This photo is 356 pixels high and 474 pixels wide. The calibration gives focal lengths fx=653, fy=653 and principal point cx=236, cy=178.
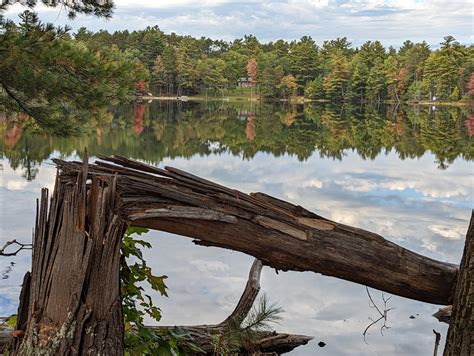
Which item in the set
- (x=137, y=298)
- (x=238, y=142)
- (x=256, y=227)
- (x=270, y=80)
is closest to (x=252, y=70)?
(x=270, y=80)

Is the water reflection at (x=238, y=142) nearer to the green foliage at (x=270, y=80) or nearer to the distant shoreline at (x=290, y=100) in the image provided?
the distant shoreline at (x=290, y=100)

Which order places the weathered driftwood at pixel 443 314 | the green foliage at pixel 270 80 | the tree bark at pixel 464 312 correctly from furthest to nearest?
the green foliage at pixel 270 80 → the weathered driftwood at pixel 443 314 → the tree bark at pixel 464 312

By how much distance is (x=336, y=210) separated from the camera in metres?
Answer: 13.4

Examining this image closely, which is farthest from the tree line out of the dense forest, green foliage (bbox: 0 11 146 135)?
green foliage (bbox: 0 11 146 135)

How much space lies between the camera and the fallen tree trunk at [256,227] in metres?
2.42

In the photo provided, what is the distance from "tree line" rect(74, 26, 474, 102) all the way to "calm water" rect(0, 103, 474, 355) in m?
35.4

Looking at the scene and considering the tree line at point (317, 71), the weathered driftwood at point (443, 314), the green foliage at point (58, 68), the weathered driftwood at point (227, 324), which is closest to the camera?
the weathered driftwood at point (227, 324)

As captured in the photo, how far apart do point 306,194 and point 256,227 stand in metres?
12.9

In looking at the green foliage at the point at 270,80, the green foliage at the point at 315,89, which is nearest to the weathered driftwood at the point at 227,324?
the green foliage at the point at 315,89

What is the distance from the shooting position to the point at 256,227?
2.48 meters

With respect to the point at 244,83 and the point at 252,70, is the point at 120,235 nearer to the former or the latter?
the point at 252,70

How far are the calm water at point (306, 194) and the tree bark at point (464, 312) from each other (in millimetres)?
4002

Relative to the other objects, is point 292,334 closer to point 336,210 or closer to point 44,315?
point 44,315

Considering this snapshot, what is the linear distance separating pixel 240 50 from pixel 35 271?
103 metres
